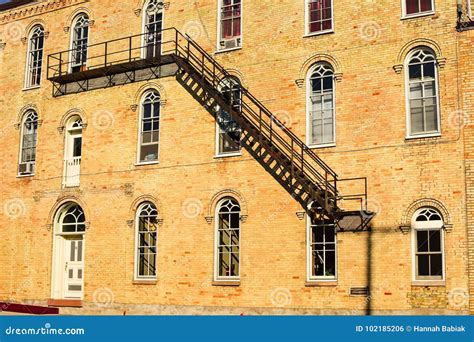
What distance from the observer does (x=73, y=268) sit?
78.3 feet

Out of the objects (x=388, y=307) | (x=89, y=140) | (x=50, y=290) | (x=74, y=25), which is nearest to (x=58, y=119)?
(x=89, y=140)

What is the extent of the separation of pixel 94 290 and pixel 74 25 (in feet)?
32.1

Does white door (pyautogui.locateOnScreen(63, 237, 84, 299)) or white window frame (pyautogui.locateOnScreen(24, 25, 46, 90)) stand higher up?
white window frame (pyautogui.locateOnScreen(24, 25, 46, 90))

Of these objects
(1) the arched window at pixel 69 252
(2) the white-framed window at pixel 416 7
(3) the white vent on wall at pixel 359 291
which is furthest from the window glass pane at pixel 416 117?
→ (1) the arched window at pixel 69 252

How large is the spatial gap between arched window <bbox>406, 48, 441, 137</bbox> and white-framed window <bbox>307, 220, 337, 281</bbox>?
3472 millimetres

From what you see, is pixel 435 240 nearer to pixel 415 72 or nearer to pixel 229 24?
pixel 415 72

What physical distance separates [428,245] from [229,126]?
709 centimetres

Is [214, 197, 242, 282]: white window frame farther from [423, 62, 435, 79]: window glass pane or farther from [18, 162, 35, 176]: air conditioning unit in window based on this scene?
[18, 162, 35, 176]: air conditioning unit in window

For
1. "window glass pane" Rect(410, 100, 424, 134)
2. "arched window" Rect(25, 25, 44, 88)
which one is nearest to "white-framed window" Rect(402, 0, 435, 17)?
"window glass pane" Rect(410, 100, 424, 134)

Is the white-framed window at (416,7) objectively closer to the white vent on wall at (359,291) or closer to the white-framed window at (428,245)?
the white-framed window at (428,245)

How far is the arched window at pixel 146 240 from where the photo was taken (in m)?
22.0

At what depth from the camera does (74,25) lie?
25.5 m

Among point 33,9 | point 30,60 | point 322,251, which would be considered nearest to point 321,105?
point 322,251

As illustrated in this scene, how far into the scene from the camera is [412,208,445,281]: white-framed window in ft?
57.8
